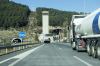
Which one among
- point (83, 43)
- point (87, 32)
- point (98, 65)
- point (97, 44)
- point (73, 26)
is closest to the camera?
point (98, 65)

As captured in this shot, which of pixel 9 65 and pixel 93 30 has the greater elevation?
pixel 93 30

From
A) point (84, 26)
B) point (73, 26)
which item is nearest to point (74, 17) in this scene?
point (73, 26)

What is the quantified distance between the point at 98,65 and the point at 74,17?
82.0 ft

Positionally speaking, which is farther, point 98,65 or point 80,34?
point 80,34

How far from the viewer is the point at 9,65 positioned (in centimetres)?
2017

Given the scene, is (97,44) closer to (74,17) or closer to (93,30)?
(93,30)

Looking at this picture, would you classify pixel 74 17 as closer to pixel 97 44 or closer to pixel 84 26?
pixel 84 26

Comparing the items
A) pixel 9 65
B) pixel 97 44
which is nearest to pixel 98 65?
pixel 9 65

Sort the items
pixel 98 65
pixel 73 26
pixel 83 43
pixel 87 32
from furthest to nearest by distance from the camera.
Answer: pixel 73 26 < pixel 83 43 < pixel 87 32 < pixel 98 65

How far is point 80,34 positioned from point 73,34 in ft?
18.9

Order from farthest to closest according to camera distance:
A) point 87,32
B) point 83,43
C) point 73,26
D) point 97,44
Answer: point 73,26 → point 83,43 → point 87,32 → point 97,44

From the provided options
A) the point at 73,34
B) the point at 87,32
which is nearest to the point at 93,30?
the point at 87,32

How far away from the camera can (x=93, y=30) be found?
28.0m

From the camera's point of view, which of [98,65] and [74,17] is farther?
[74,17]
